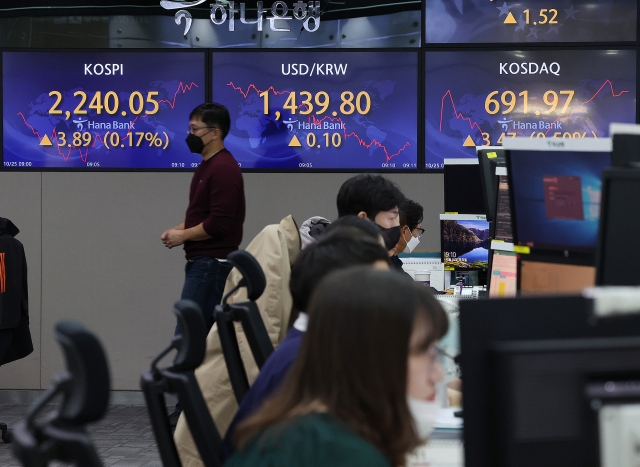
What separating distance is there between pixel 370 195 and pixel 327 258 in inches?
64.2

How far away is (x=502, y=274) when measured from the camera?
3.10 meters

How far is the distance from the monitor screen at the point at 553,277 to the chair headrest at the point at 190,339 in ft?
2.37

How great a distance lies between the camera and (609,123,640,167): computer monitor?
182cm

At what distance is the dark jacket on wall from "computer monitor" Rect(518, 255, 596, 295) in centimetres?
318

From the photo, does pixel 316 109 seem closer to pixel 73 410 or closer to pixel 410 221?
pixel 410 221

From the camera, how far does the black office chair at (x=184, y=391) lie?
179 centimetres

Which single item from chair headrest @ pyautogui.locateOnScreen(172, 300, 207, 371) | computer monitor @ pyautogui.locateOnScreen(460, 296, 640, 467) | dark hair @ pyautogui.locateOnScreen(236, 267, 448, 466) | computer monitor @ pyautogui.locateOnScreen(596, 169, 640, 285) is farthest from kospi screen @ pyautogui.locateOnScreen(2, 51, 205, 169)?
computer monitor @ pyautogui.locateOnScreen(460, 296, 640, 467)

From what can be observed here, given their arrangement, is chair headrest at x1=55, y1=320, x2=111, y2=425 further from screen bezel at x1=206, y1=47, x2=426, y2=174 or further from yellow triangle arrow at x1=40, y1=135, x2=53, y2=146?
yellow triangle arrow at x1=40, y1=135, x2=53, y2=146

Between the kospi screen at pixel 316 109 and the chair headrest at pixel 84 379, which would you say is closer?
the chair headrest at pixel 84 379

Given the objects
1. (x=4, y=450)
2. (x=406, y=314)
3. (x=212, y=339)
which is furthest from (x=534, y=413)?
(x=4, y=450)

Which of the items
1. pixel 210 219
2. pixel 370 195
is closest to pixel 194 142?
pixel 210 219

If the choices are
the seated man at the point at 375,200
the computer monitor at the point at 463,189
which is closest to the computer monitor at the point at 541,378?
the seated man at the point at 375,200

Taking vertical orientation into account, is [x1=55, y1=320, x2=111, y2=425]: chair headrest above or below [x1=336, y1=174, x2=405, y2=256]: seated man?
below

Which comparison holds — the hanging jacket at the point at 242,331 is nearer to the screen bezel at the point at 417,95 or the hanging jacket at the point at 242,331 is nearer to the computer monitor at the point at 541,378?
the computer monitor at the point at 541,378
